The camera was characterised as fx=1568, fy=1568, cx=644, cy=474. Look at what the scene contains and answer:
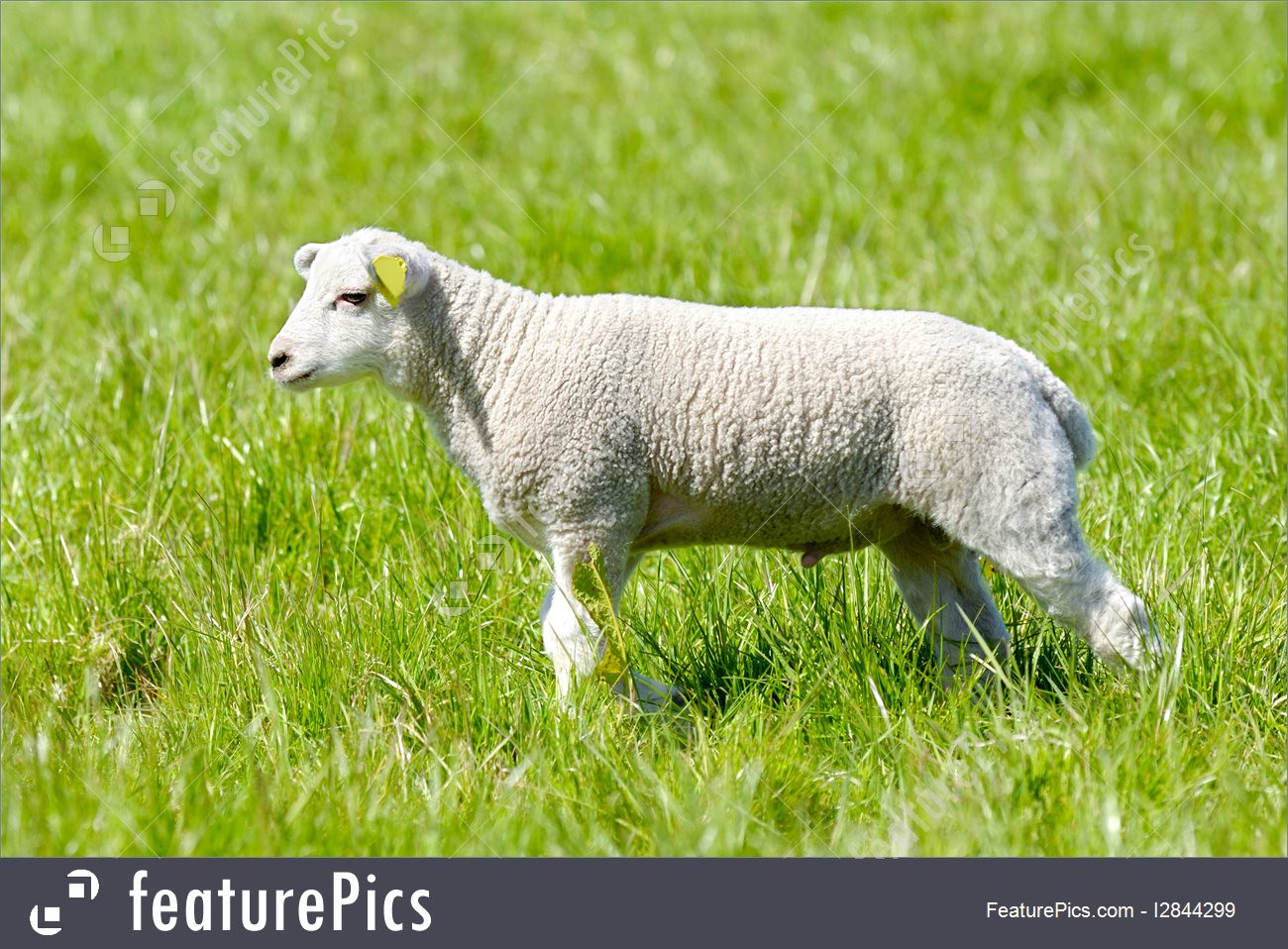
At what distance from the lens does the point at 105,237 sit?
6738 mm

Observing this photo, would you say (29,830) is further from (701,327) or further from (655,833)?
(701,327)

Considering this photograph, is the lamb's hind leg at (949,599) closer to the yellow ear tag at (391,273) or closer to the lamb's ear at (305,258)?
the yellow ear tag at (391,273)

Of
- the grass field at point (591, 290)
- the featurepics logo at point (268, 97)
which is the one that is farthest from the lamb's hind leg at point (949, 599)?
the featurepics logo at point (268, 97)

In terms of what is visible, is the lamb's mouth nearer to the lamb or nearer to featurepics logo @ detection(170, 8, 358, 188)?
the lamb

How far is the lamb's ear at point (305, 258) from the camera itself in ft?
10.7

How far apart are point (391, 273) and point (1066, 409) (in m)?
1.36

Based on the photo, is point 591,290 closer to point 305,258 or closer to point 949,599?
point 305,258

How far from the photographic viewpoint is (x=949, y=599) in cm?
339

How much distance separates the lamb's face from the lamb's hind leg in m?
1.16

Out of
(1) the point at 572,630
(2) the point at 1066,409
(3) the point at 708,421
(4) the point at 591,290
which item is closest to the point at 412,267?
(3) the point at 708,421

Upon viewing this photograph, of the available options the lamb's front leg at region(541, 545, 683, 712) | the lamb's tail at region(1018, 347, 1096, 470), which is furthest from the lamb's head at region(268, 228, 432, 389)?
the lamb's tail at region(1018, 347, 1096, 470)

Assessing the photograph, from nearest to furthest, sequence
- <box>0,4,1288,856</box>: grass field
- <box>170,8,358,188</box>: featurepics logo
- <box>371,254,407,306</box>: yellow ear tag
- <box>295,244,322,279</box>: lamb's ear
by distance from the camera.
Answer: <box>0,4,1288,856</box>: grass field < <box>371,254,407,306</box>: yellow ear tag < <box>295,244,322,279</box>: lamb's ear < <box>170,8,358,188</box>: featurepics logo

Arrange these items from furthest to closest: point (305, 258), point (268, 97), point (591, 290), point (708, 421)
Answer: point (268, 97), point (591, 290), point (305, 258), point (708, 421)

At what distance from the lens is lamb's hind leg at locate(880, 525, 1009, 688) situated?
336 cm
